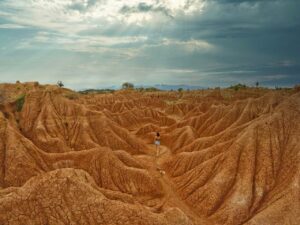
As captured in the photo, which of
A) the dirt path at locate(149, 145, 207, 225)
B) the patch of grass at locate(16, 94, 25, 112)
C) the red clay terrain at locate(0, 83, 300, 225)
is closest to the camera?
the red clay terrain at locate(0, 83, 300, 225)

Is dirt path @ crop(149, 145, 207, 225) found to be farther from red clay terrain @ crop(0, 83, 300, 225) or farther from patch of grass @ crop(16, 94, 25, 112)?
patch of grass @ crop(16, 94, 25, 112)

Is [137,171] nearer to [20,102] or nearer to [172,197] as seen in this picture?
[172,197]

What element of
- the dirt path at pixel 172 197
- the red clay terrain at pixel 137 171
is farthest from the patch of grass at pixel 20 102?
the dirt path at pixel 172 197

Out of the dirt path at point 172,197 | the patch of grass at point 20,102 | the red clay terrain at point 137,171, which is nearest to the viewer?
the red clay terrain at point 137,171

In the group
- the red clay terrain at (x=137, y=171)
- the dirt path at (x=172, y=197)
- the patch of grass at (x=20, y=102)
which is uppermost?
the patch of grass at (x=20, y=102)

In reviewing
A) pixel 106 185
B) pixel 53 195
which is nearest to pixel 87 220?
pixel 53 195

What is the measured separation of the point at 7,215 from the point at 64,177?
400cm

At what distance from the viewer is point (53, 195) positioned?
2152 cm

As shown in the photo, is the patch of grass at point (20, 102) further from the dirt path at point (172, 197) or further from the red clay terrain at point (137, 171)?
the dirt path at point (172, 197)

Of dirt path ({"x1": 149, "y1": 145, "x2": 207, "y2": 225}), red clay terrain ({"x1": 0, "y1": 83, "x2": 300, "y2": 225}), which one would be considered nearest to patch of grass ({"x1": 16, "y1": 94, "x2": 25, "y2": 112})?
red clay terrain ({"x1": 0, "y1": 83, "x2": 300, "y2": 225})

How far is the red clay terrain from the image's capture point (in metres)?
21.5

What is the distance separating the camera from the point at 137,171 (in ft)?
124

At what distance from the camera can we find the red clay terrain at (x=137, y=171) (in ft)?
70.5

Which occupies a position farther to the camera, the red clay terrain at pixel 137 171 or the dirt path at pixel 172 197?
the dirt path at pixel 172 197
